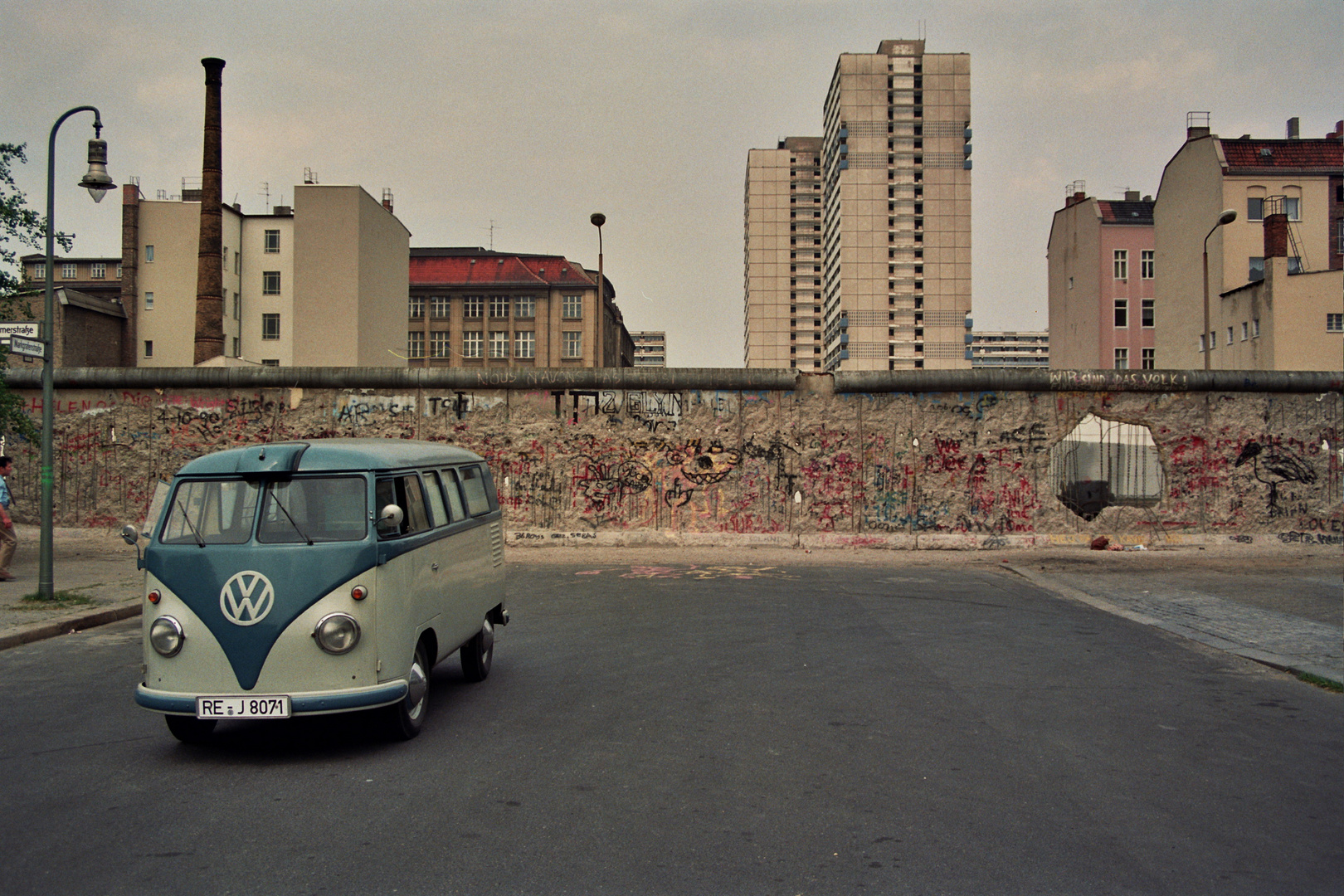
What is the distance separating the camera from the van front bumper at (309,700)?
5383 mm

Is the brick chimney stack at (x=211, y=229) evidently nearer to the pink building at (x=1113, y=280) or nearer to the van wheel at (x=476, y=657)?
the van wheel at (x=476, y=657)

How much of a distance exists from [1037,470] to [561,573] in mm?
9367

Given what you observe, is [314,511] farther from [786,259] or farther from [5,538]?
[786,259]

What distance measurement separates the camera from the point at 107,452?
17906mm

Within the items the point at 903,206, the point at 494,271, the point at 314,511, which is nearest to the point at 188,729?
the point at 314,511

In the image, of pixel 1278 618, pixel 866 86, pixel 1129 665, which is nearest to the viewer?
pixel 1129 665

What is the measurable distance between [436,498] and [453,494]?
0.44m

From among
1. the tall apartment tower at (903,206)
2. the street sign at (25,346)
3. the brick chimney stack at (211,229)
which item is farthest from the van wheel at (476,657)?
the tall apartment tower at (903,206)

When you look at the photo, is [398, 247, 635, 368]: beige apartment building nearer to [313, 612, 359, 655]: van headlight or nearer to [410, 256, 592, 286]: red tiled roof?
[410, 256, 592, 286]: red tiled roof

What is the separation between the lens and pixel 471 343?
8500 centimetres

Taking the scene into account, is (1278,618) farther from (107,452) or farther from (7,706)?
(107,452)

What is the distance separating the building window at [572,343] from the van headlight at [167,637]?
3160 inches

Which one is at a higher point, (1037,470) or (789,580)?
(1037,470)

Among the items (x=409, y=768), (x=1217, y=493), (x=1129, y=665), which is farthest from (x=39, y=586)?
(x=1217, y=493)
